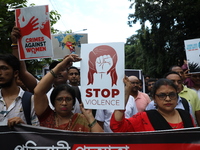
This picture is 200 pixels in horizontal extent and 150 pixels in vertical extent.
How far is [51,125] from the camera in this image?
2592 millimetres

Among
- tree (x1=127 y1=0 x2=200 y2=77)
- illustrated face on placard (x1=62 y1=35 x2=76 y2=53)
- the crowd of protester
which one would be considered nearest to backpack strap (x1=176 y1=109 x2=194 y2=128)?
the crowd of protester

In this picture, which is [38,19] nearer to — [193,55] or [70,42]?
[70,42]

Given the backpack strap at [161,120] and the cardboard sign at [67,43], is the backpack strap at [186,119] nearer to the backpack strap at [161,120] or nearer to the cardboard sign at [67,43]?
the backpack strap at [161,120]

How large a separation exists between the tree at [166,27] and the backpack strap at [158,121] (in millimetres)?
13738

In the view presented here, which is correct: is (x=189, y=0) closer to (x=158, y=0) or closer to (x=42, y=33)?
(x=158, y=0)

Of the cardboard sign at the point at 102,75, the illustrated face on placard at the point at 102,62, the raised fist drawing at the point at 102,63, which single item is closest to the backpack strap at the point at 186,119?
the cardboard sign at the point at 102,75

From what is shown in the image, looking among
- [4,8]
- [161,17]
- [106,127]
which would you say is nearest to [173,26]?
[161,17]

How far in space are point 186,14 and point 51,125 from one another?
14.8 meters

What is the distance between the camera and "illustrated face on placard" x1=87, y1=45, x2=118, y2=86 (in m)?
2.61

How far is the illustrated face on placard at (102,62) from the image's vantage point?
261cm

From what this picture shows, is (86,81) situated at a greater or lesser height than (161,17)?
lesser

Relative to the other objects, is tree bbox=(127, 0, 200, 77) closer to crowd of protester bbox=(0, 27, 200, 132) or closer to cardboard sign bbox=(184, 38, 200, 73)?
cardboard sign bbox=(184, 38, 200, 73)

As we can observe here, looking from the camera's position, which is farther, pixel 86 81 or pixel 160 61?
pixel 160 61

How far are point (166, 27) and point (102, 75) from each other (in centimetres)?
1659
